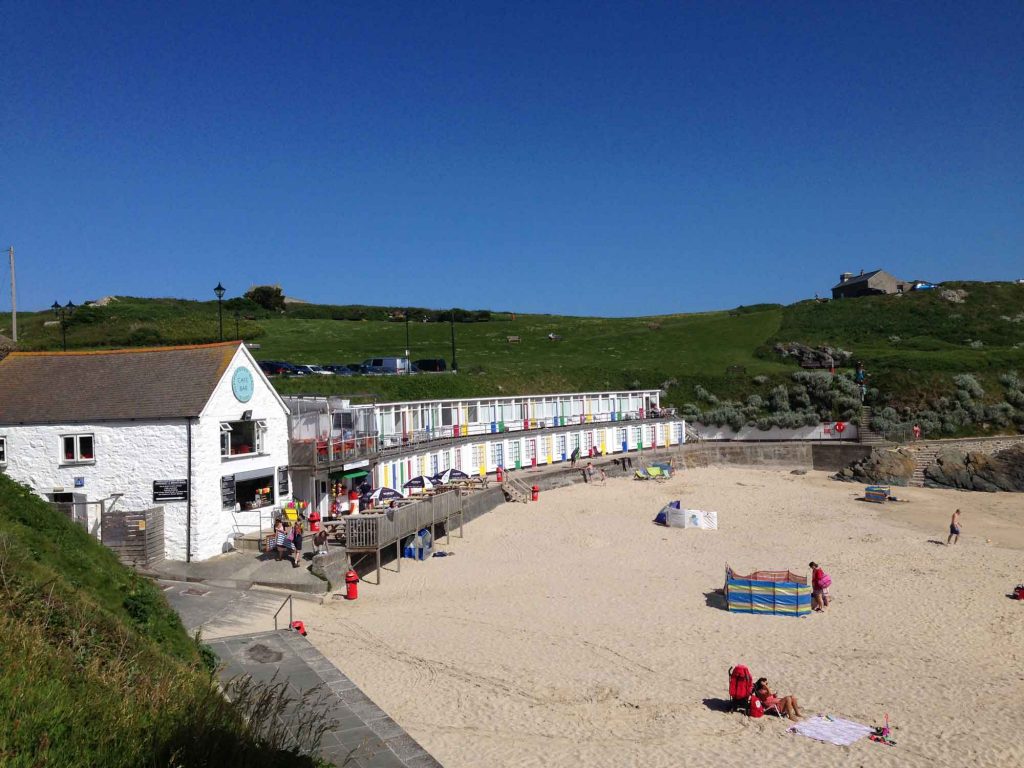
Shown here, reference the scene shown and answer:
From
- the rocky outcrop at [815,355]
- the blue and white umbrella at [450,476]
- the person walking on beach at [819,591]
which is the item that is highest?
the rocky outcrop at [815,355]

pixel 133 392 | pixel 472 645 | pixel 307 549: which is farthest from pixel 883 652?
pixel 133 392

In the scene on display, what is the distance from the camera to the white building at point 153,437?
2125 cm

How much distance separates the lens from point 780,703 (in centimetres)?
1338

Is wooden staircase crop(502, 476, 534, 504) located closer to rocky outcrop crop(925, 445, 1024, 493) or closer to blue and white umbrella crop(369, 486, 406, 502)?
blue and white umbrella crop(369, 486, 406, 502)

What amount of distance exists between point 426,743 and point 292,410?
1512 centimetres

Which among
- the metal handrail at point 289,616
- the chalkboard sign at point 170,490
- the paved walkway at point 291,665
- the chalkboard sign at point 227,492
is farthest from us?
the chalkboard sign at point 227,492

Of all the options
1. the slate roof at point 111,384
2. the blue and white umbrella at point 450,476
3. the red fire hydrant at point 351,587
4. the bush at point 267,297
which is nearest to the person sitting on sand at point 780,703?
the red fire hydrant at point 351,587

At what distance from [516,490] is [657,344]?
4720cm

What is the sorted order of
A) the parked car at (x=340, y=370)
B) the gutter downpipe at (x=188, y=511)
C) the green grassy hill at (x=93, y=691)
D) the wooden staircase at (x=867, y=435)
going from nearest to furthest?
the green grassy hill at (x=93, y=691), the gutter downpipe at (x=188, y=511), the wooden staircase at (x=867, y=435), the parked car at (x=340, y=370)

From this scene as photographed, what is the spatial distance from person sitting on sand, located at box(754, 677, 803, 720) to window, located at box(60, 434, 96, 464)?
18.9 m

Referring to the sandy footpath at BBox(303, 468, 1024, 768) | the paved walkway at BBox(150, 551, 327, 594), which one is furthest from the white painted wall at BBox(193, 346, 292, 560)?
the sandy footpath at BBox(303, 468, 1024, 768)

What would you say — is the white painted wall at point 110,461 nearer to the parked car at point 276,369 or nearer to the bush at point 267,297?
the parked car at point 276,369

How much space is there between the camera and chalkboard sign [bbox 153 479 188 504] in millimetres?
21156

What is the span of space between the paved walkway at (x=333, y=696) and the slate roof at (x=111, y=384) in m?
9.21
